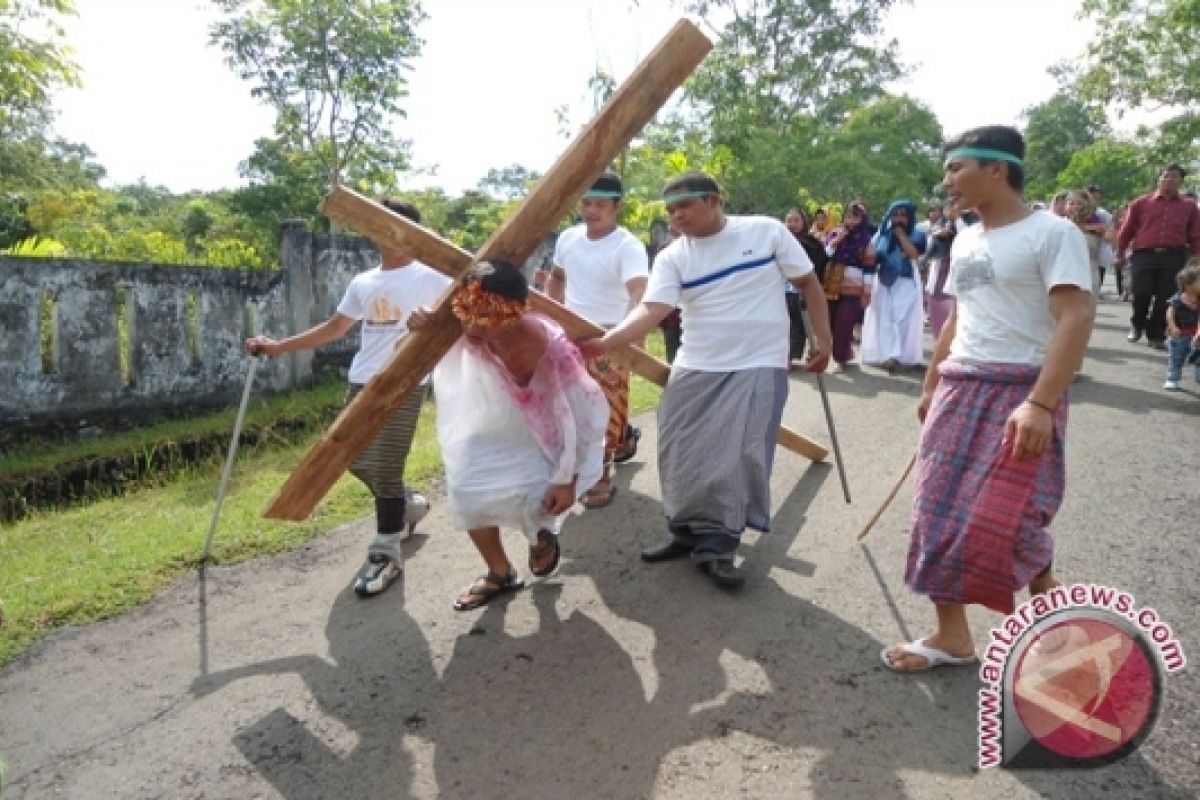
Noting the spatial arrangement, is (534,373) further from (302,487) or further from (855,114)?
(855,114)

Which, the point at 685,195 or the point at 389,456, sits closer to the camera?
the point at 685,195

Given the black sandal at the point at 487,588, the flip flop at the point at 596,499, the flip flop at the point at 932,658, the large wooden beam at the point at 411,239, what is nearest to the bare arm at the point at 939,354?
the flip flop at the point at 932,658

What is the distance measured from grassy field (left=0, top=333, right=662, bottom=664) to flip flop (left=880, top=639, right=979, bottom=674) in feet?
10.6

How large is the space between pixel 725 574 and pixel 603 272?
201 centimetres

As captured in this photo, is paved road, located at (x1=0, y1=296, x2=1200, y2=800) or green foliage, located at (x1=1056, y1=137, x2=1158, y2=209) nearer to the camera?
paved road, located at (x1=0, y1=296, x2=1200, y2=800)

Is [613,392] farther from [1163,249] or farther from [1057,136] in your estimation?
[1057,136]

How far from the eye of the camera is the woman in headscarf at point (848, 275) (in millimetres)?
8141

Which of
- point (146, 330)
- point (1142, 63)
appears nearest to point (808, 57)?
point (1142, 63)

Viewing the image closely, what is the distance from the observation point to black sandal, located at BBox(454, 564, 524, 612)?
3434 mm

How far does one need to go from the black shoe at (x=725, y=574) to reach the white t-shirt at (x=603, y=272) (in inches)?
68.9

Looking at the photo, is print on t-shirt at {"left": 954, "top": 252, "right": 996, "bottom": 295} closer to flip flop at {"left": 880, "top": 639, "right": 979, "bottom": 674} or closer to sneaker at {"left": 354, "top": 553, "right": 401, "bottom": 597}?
flip flop at {"left": 880, "top": 639, "right": 979, "bottom": 674}

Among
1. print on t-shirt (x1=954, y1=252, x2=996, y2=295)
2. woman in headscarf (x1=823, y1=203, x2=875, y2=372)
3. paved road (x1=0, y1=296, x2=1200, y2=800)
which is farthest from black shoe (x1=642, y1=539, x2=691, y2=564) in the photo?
woman in headscarf (x1=823, y1=203, x2=875, y2=372)

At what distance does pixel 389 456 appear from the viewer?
3.85m

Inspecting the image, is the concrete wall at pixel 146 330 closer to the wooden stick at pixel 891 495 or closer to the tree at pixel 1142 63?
the wooden stick at pixel 891 495
